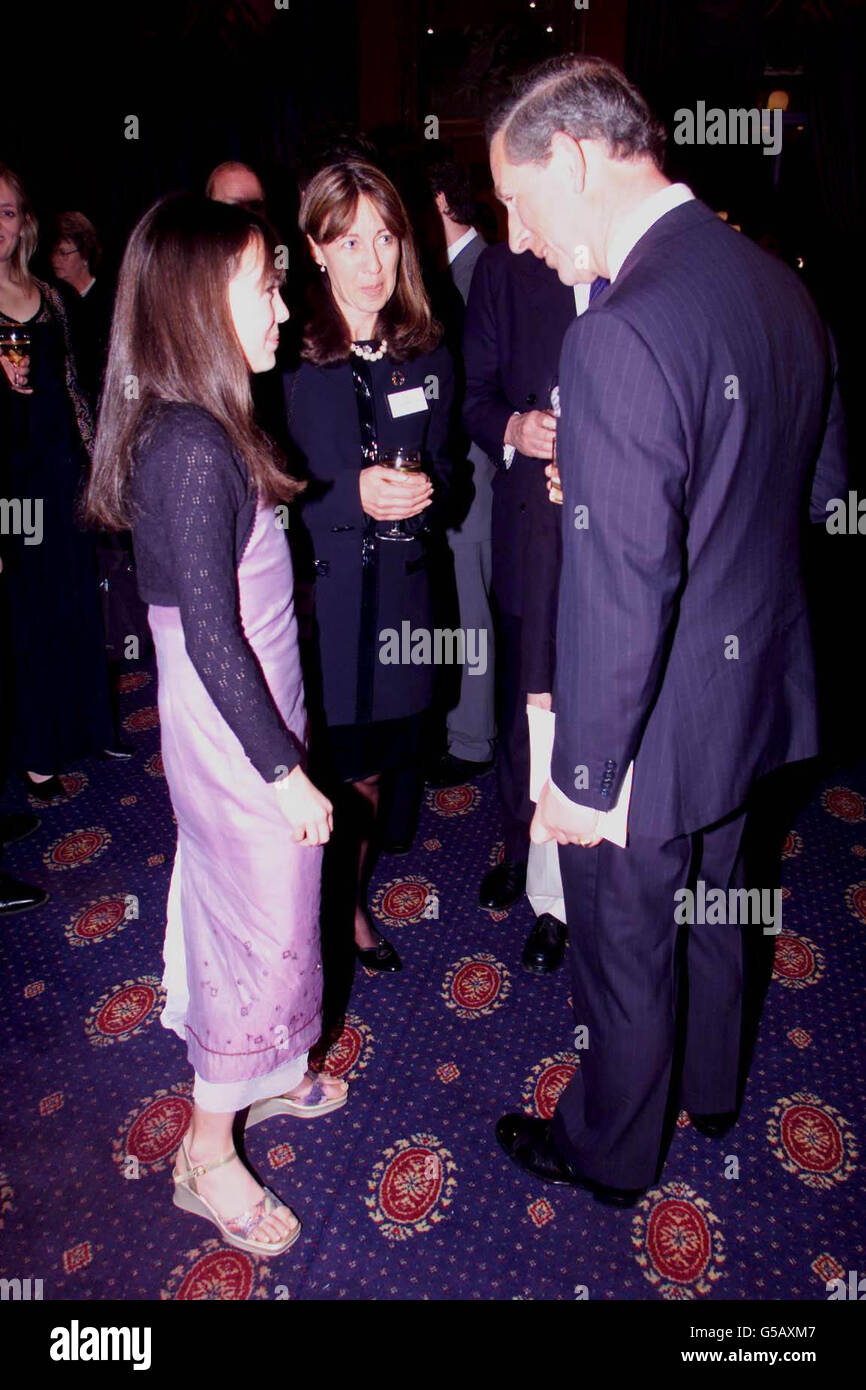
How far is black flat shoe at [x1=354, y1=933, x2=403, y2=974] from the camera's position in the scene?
228 cm

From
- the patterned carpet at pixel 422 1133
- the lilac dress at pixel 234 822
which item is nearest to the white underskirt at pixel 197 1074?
the lilac dress at pixel 234 822

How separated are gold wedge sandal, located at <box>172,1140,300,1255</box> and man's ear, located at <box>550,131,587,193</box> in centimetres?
176

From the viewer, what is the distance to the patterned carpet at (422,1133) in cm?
163

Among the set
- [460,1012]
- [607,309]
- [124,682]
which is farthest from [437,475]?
[124,682]

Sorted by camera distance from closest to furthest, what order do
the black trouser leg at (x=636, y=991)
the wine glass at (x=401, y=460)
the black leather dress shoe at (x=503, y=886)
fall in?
the black trouser leg at (x=636, y=991) < the wine glass at (x=401, y=460) < the black leather dress shoe at (x=503, y=886)

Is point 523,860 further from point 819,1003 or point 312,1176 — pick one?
point 312,1176

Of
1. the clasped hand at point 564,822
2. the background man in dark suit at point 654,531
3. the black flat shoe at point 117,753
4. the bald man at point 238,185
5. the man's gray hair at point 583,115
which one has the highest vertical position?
the bald man at point 238,185

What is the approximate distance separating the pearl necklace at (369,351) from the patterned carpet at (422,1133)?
1.46m

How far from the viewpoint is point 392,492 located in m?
1.77

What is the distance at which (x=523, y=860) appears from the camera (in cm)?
249

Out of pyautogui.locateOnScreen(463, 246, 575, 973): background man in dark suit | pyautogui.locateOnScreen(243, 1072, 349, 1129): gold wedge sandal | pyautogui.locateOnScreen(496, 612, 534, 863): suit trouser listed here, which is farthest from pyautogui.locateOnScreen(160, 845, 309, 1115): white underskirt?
pyautogui.locateOnScreen(496, 612, 534, 863): suit trouser

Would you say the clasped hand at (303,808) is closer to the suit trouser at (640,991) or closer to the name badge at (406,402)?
the suit trouser at (640,991)

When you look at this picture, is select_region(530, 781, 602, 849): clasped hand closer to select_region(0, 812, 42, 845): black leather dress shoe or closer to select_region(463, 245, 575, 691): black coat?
select_region(463, 245, 575, 691): black coat

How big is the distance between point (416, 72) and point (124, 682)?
16.8 ft
